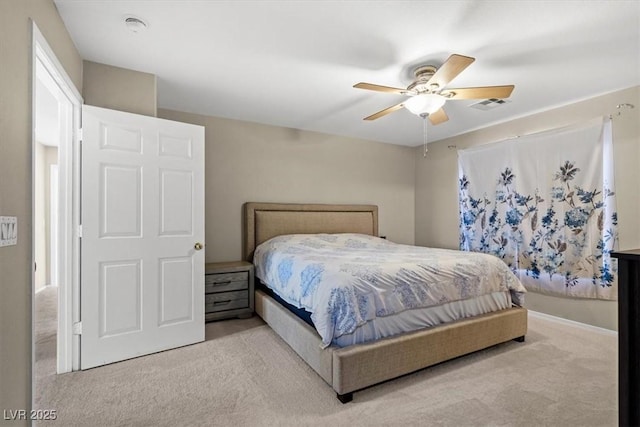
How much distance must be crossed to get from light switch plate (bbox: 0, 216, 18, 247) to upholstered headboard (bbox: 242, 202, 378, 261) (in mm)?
2661

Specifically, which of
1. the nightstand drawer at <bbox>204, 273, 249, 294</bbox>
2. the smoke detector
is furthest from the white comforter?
the smoke detector

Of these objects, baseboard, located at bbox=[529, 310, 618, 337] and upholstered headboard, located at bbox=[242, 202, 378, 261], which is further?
upholstered headboard, located at bbox=[242, 202, 378, 261]

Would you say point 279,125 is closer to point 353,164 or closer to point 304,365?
point 353,164

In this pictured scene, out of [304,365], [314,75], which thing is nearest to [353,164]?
[314,75]

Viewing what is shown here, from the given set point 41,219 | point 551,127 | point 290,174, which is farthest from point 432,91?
point 41,219

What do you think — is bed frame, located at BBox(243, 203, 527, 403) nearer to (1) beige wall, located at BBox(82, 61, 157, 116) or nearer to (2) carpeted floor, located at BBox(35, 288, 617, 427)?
(2) carpeted floor, located at BBox(35, 288, 617, 427)

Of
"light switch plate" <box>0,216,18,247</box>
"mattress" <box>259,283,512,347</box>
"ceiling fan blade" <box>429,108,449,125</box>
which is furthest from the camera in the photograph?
"ceiling fan blade" <box>429,108,449,125</box>

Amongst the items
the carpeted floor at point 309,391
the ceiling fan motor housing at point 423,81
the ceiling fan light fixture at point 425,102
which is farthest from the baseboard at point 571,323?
the ceiling fan motor housing at point 423,81

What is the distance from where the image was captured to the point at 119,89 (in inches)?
102

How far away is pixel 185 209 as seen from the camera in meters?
2.71

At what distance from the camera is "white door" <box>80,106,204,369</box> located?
2322 millimetres

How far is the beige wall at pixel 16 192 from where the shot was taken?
46.4 inches

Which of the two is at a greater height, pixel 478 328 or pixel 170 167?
pixel 170 167

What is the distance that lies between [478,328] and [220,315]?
2.56 meters
